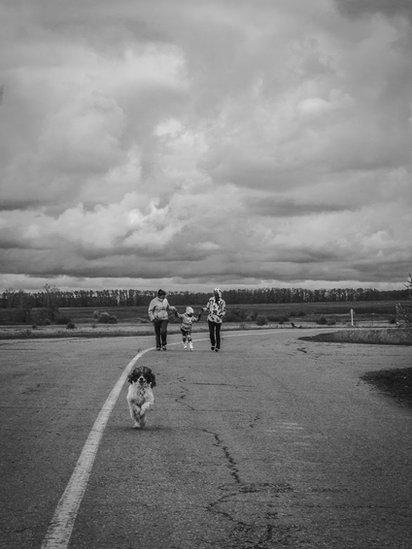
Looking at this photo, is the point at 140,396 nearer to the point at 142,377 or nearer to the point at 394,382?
the point at 142,377

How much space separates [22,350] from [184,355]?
19.1 feet

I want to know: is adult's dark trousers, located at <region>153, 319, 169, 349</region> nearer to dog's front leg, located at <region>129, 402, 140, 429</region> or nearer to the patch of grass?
the patch of grass

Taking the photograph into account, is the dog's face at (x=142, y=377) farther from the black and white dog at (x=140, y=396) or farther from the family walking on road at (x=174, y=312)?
the family walking on road at (x=174, y=312)

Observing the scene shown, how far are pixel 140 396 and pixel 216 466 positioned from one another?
225 centimetres

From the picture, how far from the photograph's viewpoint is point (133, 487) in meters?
5.44

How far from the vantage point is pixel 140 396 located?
8.24 m

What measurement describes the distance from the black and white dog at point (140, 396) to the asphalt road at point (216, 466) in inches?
7.3

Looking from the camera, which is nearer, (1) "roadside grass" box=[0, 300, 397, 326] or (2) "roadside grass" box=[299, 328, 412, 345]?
(2) "roadside grass" box=[299, 328, 412, 345]

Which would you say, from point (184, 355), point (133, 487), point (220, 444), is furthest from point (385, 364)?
point (133, 487)

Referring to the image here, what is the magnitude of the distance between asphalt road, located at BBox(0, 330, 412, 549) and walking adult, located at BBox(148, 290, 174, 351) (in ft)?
28.4

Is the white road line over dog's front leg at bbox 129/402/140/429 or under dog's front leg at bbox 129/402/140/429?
under

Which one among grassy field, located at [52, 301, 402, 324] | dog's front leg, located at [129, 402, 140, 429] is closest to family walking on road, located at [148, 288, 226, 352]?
dog's front leg, located at [129, 402, 140, 429]

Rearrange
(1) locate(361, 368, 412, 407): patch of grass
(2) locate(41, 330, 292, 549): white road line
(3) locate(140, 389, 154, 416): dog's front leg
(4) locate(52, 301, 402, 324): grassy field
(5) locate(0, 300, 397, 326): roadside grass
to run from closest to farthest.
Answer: (2) locate(41, 330, 292, 549): white road line → (3) locate(140, 389, 154, 416): dog's front leg → (1) locate(361, 368, 412, 407): patch of grass → (5) locate(0, 300, 397, 326): roadside grass → (4) locate(52, 301, 402, 324): grassy field

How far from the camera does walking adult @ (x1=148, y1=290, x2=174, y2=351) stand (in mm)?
21391
